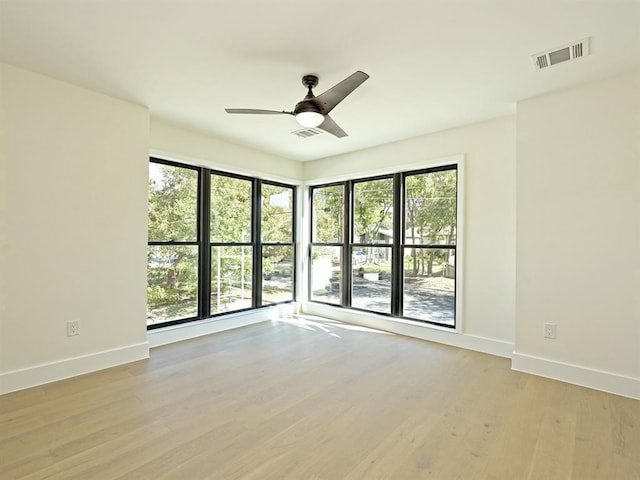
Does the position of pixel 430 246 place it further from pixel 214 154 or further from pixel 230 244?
pixel 214 154

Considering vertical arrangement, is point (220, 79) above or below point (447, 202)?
above

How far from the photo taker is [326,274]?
5.52 metres

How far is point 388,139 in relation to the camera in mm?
4406

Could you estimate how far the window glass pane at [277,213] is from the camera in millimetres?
5188

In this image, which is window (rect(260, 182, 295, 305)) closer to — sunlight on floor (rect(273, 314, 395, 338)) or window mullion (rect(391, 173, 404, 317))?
sunlight on floor (rect(273, 314, 395, 338))

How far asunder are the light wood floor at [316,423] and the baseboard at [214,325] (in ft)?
1.70

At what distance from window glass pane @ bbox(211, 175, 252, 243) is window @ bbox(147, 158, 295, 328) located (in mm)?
14
